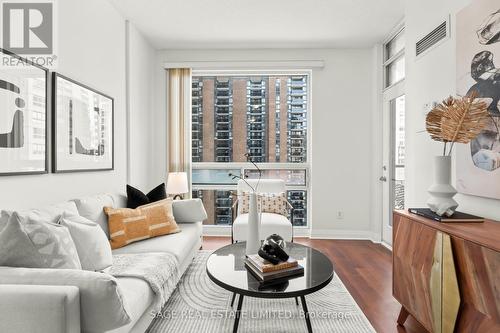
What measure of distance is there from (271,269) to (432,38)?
233 cm

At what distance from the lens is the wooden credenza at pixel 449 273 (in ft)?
4.27

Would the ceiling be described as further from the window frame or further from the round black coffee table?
the round black coffee table

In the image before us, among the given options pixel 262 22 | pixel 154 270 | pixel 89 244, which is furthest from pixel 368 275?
pixel 262 22

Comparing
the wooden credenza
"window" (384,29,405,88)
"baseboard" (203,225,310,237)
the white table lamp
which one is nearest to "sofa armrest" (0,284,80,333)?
the wooden credenza

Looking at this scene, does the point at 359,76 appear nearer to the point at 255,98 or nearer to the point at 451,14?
the point at 255,98

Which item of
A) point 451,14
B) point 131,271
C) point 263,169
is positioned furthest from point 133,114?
point 451,14

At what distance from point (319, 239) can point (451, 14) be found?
3.03m

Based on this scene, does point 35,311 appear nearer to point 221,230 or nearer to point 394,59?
point 221,230

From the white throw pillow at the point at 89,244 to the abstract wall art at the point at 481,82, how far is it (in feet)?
7.87

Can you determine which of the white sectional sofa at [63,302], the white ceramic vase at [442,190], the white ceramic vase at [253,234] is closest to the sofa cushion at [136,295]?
the white sectional sofa at [63,302]

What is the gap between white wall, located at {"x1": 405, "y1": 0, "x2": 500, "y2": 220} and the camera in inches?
86.7

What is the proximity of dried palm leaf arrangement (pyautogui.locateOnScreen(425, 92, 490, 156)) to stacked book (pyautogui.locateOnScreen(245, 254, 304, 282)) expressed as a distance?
4.13ft

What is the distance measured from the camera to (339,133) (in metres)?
4.24

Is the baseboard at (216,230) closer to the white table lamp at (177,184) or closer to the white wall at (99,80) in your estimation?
the white table lamp at (177,184)
